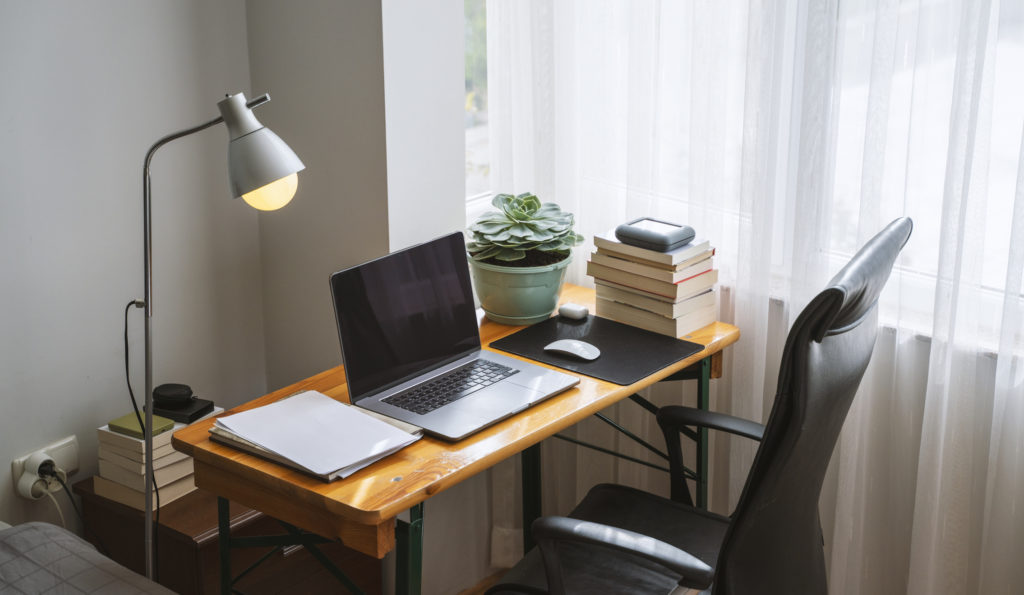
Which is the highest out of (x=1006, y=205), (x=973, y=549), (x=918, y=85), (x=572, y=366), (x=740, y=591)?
(x=918, y=85)

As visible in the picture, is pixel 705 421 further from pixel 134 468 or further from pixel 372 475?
pixel 134 468

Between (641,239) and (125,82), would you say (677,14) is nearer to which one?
(641,239)

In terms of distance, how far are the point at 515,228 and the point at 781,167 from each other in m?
0.57

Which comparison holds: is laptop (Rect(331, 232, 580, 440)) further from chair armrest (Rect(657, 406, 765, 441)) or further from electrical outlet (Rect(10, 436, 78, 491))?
electrical outlet (Rect(10, 436, 78, 491))

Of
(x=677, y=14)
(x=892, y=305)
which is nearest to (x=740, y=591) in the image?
(x=892, y=305)

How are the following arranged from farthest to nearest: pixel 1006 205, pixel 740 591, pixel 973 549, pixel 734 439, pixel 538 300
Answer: pixel 734 439, pixel 538 300, pixel 973 549, pixel 1006 205, pixel 740 591

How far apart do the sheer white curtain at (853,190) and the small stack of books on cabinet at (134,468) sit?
1081mm

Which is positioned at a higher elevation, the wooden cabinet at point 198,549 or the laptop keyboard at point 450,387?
the laptop keyboard at point 450,387

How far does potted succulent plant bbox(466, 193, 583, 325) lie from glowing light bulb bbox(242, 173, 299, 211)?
56 cm

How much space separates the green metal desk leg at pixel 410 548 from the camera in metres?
1.54

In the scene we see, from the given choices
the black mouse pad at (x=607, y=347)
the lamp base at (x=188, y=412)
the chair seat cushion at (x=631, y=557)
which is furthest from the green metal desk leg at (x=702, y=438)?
the lamp base at (x=188, y=412)

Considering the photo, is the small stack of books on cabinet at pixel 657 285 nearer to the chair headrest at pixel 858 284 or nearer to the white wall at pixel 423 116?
the white wall at pixel 423 116

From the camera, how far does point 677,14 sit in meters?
2.17

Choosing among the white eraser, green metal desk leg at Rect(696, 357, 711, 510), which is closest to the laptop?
the white eraser
